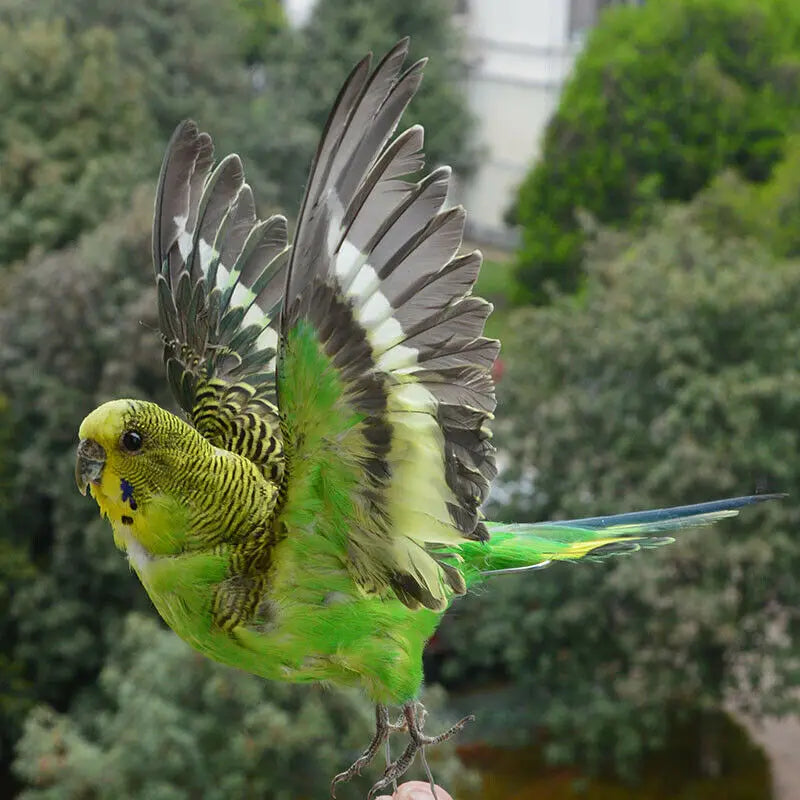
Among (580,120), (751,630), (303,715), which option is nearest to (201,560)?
(303,715)

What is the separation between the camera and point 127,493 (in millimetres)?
2191

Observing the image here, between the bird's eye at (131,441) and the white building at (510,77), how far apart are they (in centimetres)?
1889

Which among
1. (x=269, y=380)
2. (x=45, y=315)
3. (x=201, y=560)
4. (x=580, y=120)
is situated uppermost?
(x=580, y=120)

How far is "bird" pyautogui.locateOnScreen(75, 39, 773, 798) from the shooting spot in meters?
1.85

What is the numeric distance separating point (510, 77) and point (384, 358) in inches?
814

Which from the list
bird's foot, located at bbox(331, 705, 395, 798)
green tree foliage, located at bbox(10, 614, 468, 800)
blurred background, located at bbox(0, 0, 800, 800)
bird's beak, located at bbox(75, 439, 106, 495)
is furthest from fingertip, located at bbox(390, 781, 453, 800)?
green tree foliage, located at bbox(10, 614, 468, 800)

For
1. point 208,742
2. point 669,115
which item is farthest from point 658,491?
point 669,115

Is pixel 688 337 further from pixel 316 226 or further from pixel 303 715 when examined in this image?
pixel 316 226

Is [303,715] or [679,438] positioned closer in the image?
[303,715]

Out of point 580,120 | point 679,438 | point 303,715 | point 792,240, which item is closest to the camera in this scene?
point 303,715

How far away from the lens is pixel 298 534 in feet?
7.14

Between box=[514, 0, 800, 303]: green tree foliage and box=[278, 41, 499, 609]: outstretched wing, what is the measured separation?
14.0m

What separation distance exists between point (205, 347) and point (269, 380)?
0.18m

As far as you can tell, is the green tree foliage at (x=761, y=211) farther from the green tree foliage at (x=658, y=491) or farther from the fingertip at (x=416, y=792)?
the fingertip at (x=416, y=792)
